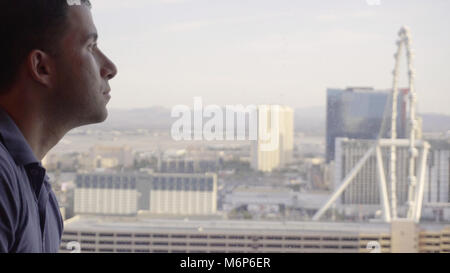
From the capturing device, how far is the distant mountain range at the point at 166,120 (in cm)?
215

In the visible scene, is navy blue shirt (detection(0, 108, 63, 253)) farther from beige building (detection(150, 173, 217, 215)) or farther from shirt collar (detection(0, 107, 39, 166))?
beige building (detection(150, 173, 217, 215))

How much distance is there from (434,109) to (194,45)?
4.06 ft

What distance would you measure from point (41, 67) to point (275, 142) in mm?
2198

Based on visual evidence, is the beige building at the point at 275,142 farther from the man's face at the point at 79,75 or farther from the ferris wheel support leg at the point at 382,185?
the man's face at the point at 79,75

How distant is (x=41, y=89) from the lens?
1.70 ft

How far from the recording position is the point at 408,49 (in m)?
2.88

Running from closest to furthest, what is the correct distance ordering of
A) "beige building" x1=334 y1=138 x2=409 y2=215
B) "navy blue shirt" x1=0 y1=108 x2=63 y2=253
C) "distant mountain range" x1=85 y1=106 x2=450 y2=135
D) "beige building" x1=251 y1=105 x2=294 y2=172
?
"navy blue shirt" x1=0 y1=108 x2=63 y2=253
"distant mountain range" x1=85 y1=106 x2=450 y2=135
"beige building" x1=251 y1=105 x2=294 y2=172
"beige building" x1=334 y1=138 x2=409 y2=215

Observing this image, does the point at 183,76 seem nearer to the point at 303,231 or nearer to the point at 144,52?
the point at 144,52

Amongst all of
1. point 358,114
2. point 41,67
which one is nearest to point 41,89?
point 41,67

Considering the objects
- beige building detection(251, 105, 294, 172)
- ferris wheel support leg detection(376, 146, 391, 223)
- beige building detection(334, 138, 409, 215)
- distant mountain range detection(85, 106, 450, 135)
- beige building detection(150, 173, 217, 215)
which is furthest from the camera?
ferris wheel support leg detection(376, 146, 391, 223)

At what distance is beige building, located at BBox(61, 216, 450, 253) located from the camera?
251 cm

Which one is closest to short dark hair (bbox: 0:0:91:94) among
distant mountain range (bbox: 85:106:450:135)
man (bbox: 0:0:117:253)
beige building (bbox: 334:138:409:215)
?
man (bbox: 0:0:117:253)
